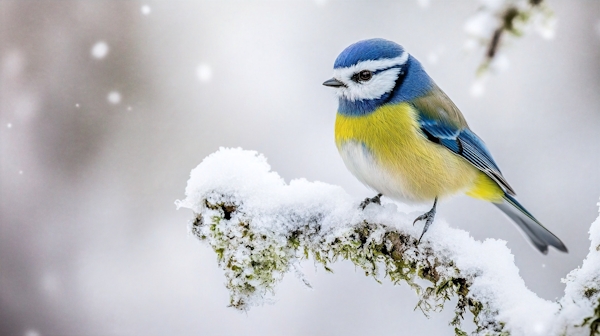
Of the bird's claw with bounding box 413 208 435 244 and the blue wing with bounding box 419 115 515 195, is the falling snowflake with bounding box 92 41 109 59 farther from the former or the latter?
the bird's claw with bounding box 413 208 435 244

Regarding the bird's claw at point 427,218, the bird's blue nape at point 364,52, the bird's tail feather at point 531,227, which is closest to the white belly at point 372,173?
the bird's claw at point 427,218

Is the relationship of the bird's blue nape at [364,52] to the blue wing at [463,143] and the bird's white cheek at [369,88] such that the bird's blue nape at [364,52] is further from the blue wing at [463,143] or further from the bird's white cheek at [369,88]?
the blue wing at [463,143]

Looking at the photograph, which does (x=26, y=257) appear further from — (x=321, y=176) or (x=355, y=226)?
(x=355, y=226)

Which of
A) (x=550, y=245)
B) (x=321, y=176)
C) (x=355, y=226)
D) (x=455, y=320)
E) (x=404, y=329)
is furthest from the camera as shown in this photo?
(x=321, y=176)

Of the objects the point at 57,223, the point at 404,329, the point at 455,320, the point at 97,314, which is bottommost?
the point at 455,320

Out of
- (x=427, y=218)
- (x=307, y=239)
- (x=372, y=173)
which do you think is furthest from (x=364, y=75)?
(x=307, y=239)

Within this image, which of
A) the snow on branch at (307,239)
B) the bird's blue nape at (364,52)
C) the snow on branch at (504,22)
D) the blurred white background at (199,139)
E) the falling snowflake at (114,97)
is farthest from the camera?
the falling snowflake at (114,97)

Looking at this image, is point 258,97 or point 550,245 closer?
point 550,245

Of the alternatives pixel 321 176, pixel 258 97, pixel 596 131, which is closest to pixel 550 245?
pixel 321 176

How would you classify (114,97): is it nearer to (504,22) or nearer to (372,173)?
(372,173)
